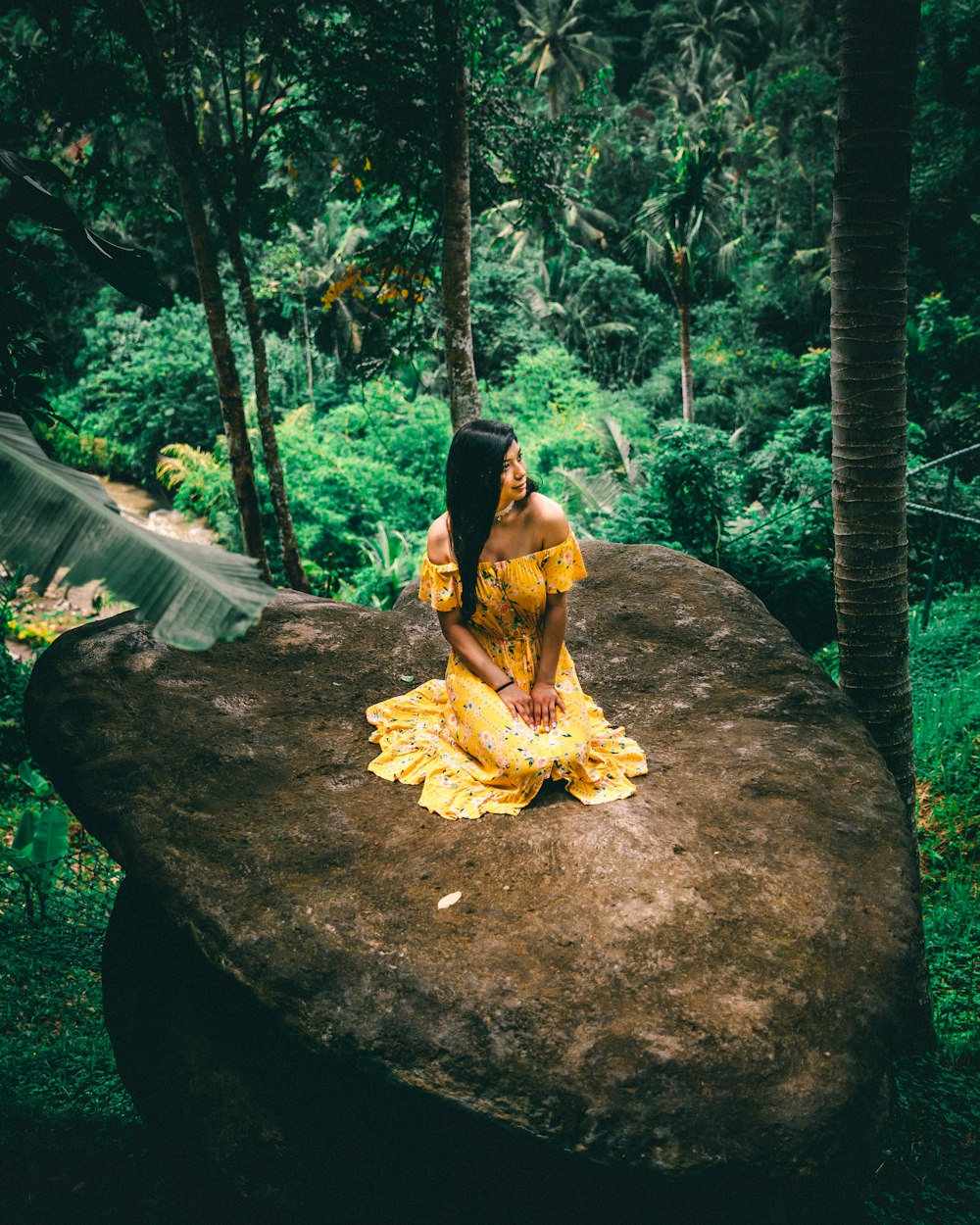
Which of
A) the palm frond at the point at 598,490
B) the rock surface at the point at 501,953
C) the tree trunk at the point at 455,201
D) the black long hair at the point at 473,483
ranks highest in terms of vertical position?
the tree trunk at the point at 455,201

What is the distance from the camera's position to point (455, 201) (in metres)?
7.79

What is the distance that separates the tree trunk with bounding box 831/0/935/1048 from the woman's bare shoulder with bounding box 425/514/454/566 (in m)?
1.49

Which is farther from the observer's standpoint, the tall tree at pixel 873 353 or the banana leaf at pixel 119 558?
the tall tree at pixel 873 353

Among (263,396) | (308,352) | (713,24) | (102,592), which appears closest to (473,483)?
(263,396)

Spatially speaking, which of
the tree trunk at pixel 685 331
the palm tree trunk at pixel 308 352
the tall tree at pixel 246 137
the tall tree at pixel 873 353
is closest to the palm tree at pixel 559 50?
the palm tree trunk at pixel 308 352

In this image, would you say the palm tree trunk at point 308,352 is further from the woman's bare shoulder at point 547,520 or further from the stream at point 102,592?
the woman's bare shoulder at point 547,520

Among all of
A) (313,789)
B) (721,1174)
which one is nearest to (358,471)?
(313,789)

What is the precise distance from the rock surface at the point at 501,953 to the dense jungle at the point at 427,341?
81 centimetres

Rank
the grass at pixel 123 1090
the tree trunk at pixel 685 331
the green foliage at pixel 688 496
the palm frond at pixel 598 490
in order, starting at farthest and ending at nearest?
the tree trunk at pixel 685 331 → the palm frond at pixel 598 490 → the green foliage at pixel 688 496 → the grass at pixel 123 1090

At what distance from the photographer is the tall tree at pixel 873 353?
288 cm

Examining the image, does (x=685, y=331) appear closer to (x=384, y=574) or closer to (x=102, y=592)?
(x=384, y=574)

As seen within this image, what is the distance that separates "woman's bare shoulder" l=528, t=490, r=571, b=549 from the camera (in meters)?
3.30

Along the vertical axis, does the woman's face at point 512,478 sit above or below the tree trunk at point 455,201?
below

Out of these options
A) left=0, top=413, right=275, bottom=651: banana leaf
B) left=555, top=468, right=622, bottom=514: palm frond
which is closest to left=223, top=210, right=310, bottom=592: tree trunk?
left=555, top=468, right=622, bottom=514: palm frond
